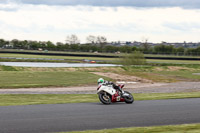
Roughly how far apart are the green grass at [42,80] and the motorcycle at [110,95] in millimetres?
19585

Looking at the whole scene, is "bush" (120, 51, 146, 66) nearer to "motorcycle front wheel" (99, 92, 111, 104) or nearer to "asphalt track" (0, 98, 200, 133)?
"motorcycle front wheel" (99, 92, 111, 104)

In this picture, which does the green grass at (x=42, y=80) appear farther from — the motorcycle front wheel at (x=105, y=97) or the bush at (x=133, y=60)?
the bush at (x=133, y=60)

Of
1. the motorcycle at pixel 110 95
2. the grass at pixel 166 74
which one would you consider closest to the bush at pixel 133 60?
the grass at pixel 166 74

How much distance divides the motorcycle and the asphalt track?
23.3 inches

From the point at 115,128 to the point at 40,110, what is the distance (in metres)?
4.43

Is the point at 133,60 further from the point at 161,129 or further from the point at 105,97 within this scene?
the point at 161,129

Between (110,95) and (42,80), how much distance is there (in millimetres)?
25842

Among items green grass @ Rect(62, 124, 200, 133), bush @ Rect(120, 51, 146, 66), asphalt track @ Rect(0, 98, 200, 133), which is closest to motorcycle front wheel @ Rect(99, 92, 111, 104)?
asphalt track @ Rect(0, 98, 200, 133)

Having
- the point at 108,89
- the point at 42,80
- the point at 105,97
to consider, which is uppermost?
the point at 108,89

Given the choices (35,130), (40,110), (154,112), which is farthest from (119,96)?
(35,130)

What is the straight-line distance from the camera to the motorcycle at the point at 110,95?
60.2 ft

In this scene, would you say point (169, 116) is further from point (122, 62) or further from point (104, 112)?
point (122, 62)

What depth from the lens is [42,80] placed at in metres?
43.4

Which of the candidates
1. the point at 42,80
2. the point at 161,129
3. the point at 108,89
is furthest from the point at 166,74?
the point at 161,129
